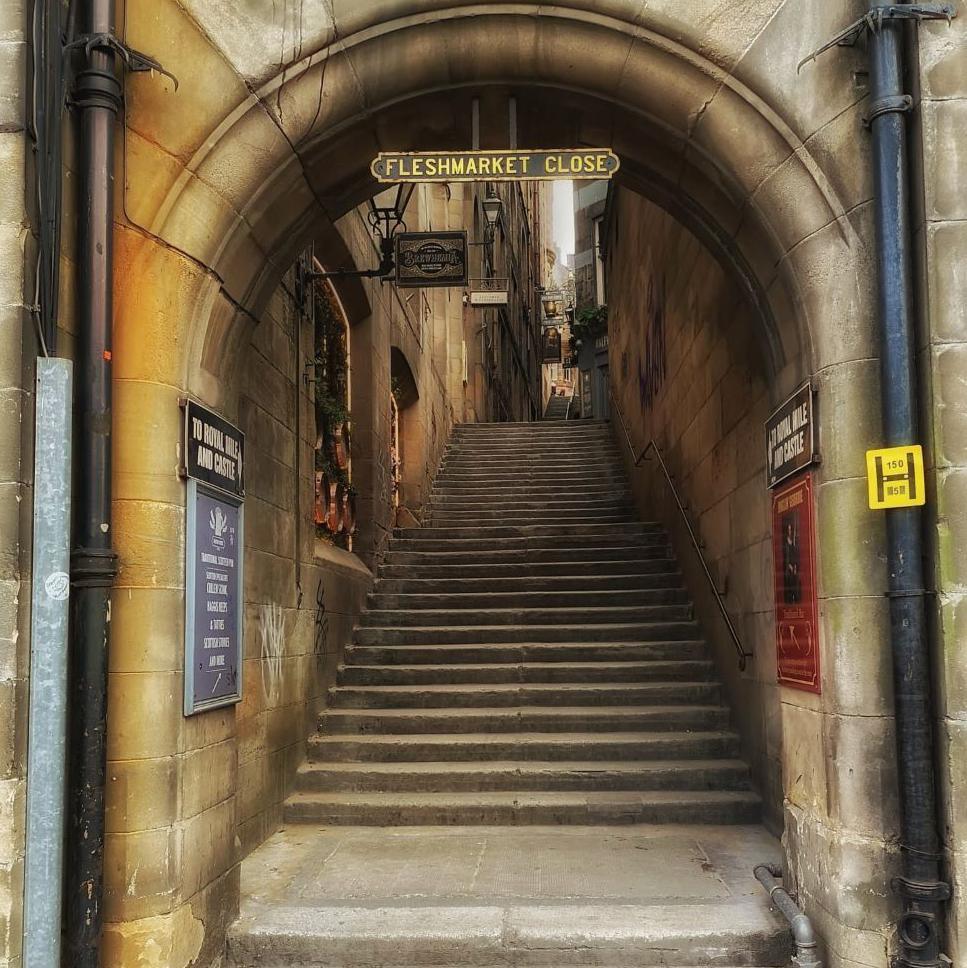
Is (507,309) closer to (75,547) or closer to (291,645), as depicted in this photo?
(291,645)

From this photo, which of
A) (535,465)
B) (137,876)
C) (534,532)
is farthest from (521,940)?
(535,465)

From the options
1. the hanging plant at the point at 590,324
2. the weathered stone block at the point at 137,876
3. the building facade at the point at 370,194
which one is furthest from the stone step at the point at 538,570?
the hanging plant at the point at 590,324

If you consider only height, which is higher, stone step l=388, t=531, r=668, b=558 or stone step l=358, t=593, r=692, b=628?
stone step l=388, t=531, r=668, b=558

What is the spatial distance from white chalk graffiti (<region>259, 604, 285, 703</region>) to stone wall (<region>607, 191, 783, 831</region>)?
3.20 metres

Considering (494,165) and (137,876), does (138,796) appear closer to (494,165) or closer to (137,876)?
(137,876)

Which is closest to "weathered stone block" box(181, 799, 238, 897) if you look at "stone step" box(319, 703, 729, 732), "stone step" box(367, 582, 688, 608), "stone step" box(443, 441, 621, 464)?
"stone step" box(319, 703, 729, 732)

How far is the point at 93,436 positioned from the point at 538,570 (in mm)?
6712

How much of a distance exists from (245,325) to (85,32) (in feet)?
4.90

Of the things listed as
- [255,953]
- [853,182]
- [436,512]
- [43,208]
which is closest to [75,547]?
[43,208]

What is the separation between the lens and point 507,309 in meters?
33.2

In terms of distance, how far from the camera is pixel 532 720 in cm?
736

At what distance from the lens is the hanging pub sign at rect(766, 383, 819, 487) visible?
4186mm

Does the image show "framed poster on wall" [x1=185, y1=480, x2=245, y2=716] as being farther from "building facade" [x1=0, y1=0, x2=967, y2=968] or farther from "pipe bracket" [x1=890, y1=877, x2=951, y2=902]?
"pipe bracket" [x1=890, y1=877, x2=951, y2=902]

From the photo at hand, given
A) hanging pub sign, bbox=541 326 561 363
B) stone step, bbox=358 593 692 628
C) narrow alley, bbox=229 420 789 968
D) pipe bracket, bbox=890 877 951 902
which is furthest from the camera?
hanging pub sign, bbox=541 326 561 363
